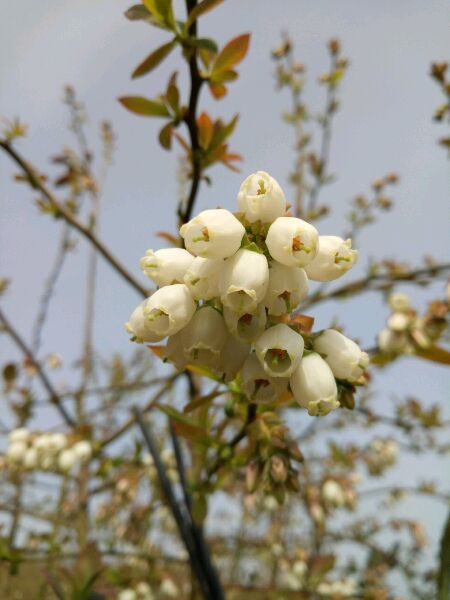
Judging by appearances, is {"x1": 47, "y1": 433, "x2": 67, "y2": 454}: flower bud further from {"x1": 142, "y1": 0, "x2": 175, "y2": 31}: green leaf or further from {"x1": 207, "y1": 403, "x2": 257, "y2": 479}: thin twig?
{"x1": 142, "y1": 0, "x2": 175, "y2": 31}: green leaf

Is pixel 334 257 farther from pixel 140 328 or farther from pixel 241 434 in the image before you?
pixel 241 434

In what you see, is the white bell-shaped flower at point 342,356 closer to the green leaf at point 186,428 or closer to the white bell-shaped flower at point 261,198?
the white bell-shaped flower at point 261,198

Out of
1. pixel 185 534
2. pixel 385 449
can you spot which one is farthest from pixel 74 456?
pixel 385 449

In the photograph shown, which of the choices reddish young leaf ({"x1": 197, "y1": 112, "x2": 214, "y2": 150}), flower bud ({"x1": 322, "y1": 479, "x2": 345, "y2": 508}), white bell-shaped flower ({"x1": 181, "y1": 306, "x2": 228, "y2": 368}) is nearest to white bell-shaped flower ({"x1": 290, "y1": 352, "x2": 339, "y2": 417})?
white bell-shaped flower ({"x1": 181, "y1": 306, "x2": 228, "y2": 368})

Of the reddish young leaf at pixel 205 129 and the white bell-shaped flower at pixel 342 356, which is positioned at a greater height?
the reddish young leaf at pixel 205 129

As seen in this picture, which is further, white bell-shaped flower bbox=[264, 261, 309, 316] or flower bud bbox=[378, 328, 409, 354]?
flower bud bbox=[378, 328, 409, 354]

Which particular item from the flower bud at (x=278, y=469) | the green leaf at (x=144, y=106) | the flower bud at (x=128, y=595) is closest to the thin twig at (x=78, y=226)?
the green leaf at (x=144, y=106)
